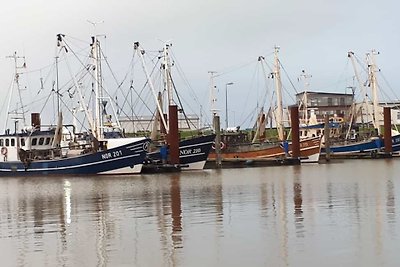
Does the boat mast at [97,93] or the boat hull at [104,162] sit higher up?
the boat mast at [97,93]

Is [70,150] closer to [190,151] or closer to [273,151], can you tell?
[190,151]

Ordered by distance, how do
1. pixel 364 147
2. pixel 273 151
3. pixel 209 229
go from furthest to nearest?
pixel 364 147 → pixel 273 151 → pixel 209 229

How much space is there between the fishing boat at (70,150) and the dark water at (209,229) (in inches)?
783

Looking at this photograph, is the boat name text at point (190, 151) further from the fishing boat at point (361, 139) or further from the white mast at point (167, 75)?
the fishing boat at point (361, 139)

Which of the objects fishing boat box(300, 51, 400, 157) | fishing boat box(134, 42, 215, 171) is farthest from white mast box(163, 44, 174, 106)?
fishing boat box(300, 51, 400, 157)

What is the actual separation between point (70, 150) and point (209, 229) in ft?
129

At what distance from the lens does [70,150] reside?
56.5m

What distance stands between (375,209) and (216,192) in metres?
11.1

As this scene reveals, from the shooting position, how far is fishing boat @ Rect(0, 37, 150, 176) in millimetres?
52031

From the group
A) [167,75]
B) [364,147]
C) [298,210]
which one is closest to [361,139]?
[364,147]

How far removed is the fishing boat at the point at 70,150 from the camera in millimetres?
52031

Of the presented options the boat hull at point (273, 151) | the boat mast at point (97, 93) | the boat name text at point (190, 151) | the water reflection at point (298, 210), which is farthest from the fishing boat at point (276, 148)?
the water reflection at point (298, 210)

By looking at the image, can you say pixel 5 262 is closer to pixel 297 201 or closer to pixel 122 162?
pixel 297 201

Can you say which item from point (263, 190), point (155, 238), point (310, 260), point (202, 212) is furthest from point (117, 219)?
point (263, 190)
